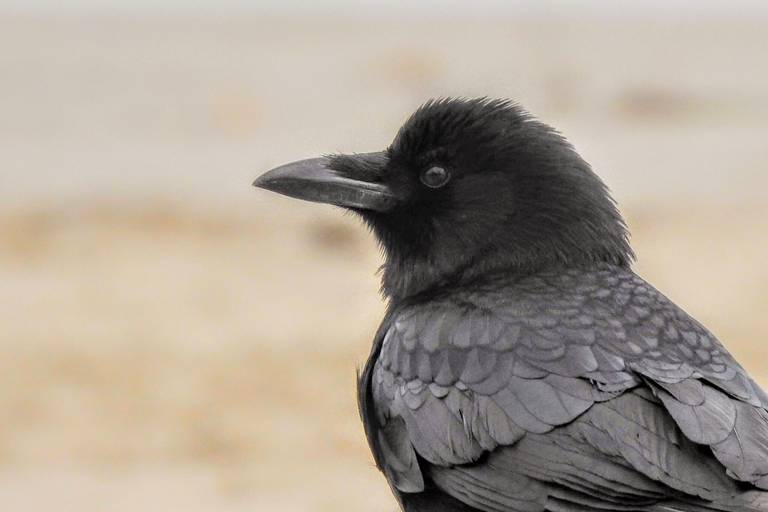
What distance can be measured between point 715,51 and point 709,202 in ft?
33.6

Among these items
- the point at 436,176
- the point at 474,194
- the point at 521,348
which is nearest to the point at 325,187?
the point at 436,176

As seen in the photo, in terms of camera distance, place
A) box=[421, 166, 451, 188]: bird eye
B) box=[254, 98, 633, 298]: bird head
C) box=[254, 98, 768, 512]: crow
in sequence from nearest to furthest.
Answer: box=[254, 98, 768, 512]: crow, box=[254, 98, 633, 298]: bird head, box=[421, 166, 451, 188]: bird eye

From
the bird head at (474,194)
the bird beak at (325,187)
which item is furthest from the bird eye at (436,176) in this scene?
the bird beak at (325,187)

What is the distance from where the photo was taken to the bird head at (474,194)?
6184mm

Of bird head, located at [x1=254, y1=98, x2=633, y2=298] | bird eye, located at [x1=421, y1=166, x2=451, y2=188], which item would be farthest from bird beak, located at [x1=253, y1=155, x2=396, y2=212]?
bird eye, located at [x1=421, y1=166, x2=451, y2=188]

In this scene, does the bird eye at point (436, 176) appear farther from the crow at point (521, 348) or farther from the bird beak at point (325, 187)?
the bird beak at point (325, 187)

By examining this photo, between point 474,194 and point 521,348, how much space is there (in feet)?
2.41

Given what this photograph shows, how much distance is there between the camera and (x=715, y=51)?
26.3 m

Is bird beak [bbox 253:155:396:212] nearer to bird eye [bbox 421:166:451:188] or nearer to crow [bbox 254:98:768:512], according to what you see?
crow [bbox 254:98:768:512]

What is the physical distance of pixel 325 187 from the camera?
251 inches

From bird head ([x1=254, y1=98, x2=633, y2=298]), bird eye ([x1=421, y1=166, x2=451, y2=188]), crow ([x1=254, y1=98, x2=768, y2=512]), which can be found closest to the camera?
crow ([x1=254, y1=98, x2=768, y2=512])

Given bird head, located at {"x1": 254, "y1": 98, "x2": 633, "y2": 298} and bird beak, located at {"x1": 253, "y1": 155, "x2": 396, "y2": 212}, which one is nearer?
bird head, located at {"x1": 254, "y1": 98, "x2": 633, "y2": 298}

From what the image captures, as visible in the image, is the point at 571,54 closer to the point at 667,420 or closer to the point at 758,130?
the point at 758,130

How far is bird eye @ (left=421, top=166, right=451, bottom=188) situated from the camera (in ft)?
20.7
